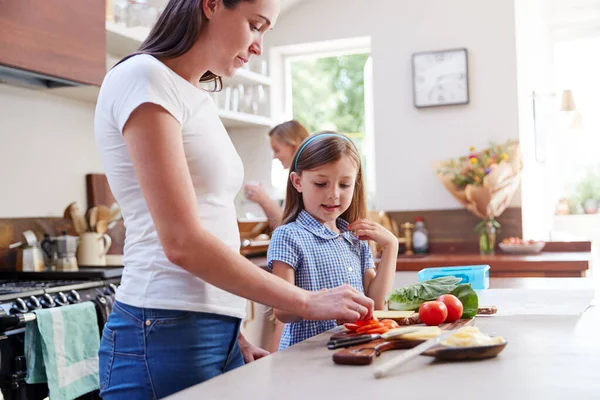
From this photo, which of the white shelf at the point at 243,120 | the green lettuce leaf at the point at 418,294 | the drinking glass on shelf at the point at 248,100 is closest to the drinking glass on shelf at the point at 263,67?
the drinking glass on shelf at the point at 248,100

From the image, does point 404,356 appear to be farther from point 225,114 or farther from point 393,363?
point 225,114

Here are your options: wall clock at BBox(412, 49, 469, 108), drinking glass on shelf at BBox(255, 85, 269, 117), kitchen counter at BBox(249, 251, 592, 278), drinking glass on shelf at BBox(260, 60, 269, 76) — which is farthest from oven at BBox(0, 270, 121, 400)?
wall clock at BBox(412, 49, 469, 108)

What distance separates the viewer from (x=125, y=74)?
3.76ft

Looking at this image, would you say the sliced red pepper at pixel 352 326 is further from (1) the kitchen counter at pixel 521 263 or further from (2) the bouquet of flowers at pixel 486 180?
(2) the bouquet of flowers at pixel 486 180

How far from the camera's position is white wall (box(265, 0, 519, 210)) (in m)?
4.23

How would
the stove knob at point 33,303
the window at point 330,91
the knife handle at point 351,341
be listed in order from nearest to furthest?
1. the knife handle at point 351,341
2. the stove knob at point 33,303
3. the window at point 330,91

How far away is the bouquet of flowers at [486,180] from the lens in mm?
3949

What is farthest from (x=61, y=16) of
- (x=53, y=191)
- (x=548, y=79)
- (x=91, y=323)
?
(x=548, y=79)

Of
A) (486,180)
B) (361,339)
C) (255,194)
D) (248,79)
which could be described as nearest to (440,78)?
(486,180)

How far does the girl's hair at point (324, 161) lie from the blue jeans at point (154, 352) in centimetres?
75

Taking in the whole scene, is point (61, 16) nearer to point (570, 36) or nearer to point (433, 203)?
point (433, 203)

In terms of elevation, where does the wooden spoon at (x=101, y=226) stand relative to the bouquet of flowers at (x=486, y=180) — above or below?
below

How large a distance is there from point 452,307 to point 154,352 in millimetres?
632

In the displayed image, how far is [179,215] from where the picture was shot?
3.52ft
